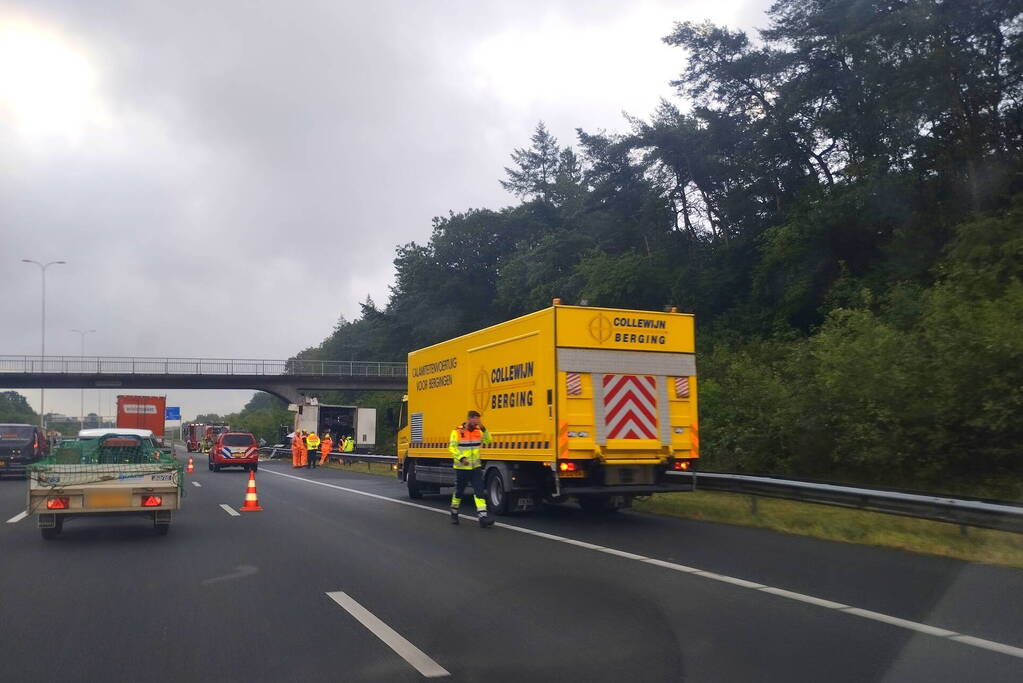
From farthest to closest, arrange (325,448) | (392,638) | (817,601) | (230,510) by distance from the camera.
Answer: (325,448) < (230,510) < (817,601) < (392,638)

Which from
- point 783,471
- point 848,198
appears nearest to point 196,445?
point 848,198

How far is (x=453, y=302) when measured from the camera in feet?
245

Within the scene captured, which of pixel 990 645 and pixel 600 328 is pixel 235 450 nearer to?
pixel 600 328

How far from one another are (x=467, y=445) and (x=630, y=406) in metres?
2.64

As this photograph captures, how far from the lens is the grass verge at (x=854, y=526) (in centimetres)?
1117

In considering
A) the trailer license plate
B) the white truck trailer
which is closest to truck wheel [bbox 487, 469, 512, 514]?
the trailer license plate

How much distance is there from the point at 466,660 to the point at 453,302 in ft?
225

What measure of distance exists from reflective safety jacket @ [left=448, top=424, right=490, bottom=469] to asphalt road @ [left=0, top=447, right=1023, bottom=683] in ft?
5.80

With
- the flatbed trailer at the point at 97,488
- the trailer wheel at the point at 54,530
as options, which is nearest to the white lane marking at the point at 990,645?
the flatbed trailer at the point at 97,488

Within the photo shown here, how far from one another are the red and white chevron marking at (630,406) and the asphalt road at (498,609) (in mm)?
1817

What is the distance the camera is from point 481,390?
17.3 m

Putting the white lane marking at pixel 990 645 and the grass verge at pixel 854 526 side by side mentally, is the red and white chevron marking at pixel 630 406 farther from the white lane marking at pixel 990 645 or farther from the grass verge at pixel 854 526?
the white lane marking at pixel 990 645

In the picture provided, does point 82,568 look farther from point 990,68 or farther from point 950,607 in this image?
point 990,68

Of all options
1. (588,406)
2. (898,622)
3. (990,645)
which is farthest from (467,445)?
(990,645)
